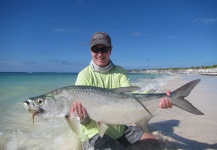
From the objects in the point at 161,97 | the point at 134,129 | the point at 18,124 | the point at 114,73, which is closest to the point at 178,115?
the point at 134,129

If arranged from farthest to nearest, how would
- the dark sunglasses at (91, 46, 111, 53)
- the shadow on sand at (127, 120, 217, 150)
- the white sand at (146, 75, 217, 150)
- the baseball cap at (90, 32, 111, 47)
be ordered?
the white sand at (146, 75, 217, 150) → the shadow on sand at (127, 120, 217, 150) → the dark sunglasses at (91, 46, 111, 53) → the baseball cap at (90, 32, 111, 47)

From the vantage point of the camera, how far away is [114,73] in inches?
194

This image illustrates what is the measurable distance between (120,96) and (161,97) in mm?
630

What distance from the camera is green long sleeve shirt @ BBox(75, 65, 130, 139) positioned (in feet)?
15.0

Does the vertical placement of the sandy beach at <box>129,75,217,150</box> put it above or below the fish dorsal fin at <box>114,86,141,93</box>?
below

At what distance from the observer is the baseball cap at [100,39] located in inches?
176

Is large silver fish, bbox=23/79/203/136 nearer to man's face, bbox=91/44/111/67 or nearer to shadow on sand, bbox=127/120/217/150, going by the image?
man's face, bbox=91/44/111/67

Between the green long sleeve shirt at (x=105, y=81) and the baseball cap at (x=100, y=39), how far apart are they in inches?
21.6

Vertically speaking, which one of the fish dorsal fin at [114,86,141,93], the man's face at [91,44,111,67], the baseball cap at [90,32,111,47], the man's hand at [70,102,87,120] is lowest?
the man's hand at [70,102,87,120]

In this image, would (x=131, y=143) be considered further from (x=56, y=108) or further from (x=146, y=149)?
(x=56, y=108)

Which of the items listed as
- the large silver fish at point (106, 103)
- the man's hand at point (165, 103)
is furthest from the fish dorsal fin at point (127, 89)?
the man's hand at point (165, 103)

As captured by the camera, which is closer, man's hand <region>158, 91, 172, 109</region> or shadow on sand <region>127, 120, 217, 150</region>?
man's hand <region>158, 91, 172, 109</region>

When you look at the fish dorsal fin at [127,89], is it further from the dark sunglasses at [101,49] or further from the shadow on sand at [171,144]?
the shadow on sand at [171,144]

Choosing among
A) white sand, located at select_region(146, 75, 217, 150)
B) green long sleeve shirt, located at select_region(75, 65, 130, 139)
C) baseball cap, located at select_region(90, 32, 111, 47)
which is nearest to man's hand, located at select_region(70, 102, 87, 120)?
green long sleeve shirt, located at select_region(75, 65, 130, 139)
